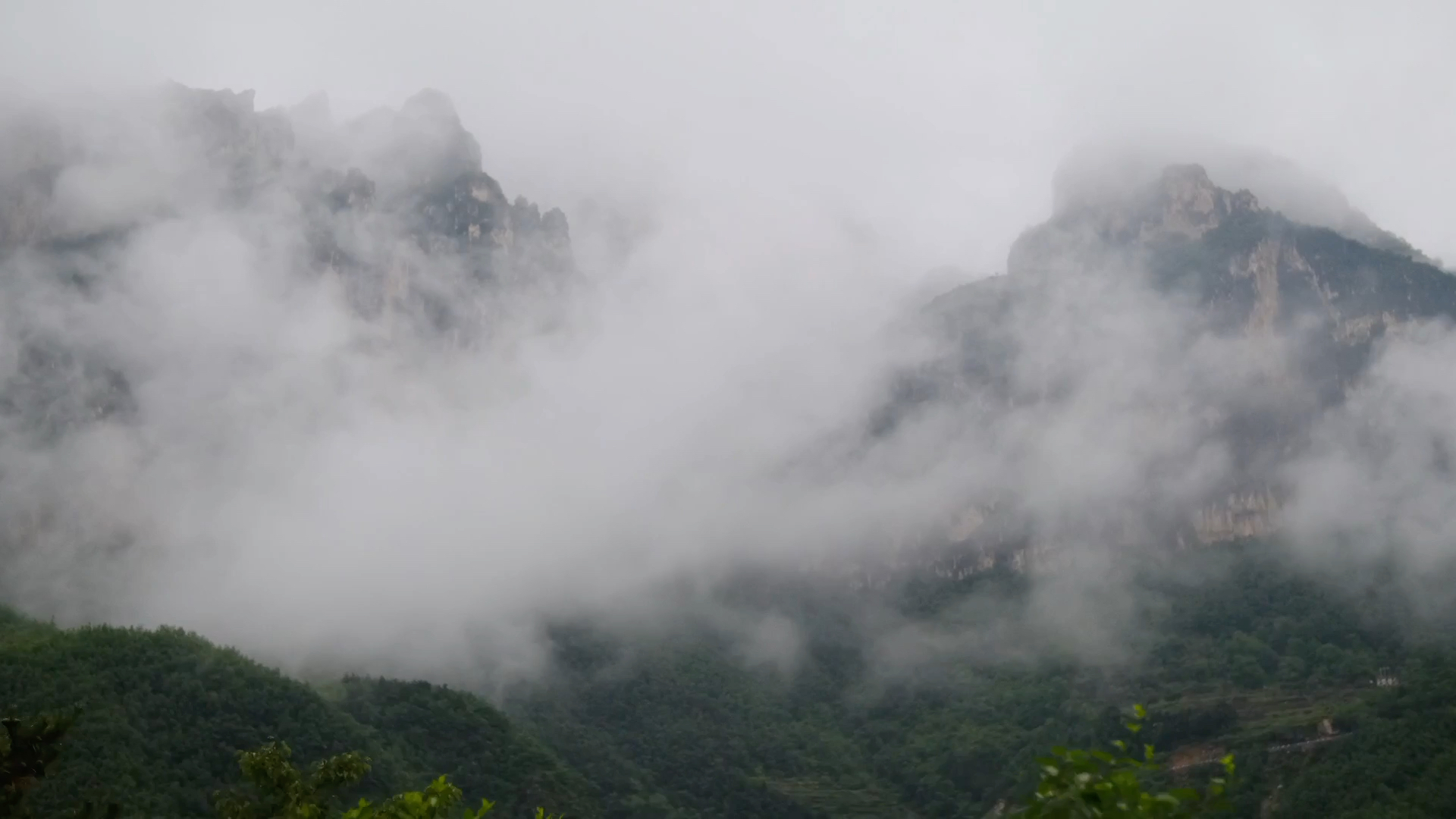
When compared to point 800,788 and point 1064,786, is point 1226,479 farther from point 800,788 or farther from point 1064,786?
point 1064,786

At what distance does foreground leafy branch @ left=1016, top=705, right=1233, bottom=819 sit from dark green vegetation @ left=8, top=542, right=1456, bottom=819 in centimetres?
6400

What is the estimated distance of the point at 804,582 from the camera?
7697 inches

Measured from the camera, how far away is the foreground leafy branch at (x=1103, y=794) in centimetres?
979

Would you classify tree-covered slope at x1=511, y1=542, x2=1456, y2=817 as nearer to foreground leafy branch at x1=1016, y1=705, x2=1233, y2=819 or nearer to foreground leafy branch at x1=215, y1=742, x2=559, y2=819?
foreground leafy branch at x1=215, y1=742, x2=559, y2=819

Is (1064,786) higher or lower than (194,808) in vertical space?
lower

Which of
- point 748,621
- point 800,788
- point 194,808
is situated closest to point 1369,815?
point 800,788

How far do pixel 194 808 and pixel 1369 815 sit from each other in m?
68.2

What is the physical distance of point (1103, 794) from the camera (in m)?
9.85

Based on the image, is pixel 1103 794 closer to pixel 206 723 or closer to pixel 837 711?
pixel 206 723

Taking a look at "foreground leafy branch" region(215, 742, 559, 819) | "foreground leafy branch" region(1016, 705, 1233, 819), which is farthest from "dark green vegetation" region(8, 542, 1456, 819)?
"foreground leafy branch" region(1016, 705, 1233, 819)

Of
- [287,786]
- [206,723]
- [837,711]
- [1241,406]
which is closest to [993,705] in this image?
[837,711]

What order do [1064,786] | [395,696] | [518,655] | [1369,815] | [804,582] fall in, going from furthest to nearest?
[804,582], [518,655], [395,696], [1369,815], [1064,786]

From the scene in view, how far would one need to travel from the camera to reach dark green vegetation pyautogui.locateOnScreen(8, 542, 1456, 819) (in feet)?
274

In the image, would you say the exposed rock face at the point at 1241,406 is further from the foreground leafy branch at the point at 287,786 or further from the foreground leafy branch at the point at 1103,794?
the foreground leafy branch at the point at 1103,794
